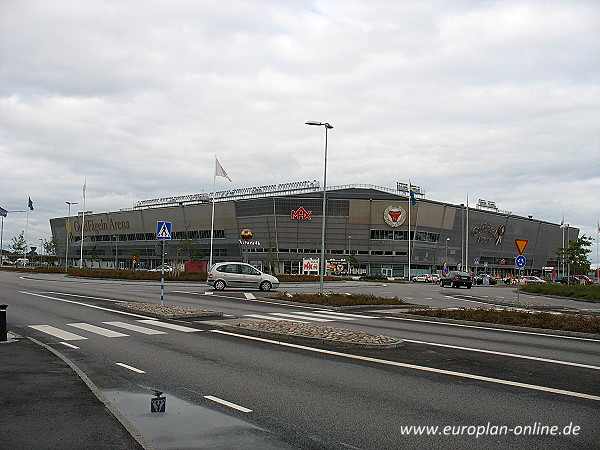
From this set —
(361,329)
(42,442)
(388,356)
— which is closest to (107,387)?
(42,442)

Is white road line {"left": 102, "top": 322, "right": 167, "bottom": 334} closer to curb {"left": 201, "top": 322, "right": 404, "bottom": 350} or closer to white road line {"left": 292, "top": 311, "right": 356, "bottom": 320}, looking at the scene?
curb {"left": 201, "top": 322, "right": 404, "bottom": 350}

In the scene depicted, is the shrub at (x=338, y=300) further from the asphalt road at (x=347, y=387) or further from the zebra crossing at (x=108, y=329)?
the zebra crossing at (x=108, y=329)

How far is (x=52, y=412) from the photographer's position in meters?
6.50

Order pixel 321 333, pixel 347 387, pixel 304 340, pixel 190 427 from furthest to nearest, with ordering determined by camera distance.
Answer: pixel 321 333, pixel 304 340, pixel 347 387, pixel 190 427

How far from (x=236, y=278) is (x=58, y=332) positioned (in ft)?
63.4

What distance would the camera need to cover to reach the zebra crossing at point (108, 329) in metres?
13.9

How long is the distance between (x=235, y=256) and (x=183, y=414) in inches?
3637

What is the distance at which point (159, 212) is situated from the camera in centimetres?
10856

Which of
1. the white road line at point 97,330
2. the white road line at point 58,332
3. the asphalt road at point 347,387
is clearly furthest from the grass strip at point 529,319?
the white road line at point 58,332

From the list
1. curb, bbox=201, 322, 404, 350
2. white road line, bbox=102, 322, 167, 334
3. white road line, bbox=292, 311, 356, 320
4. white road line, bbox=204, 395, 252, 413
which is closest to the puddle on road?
A: white road line, bbox=204, 395, 252, 413

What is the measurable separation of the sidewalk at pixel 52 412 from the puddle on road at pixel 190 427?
1.10 ft

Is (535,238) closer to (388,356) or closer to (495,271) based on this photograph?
(495,271)

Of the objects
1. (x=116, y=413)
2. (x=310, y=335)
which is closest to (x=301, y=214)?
(x=310, y=335)

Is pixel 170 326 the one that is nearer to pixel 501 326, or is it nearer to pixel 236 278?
pixel 501 326
